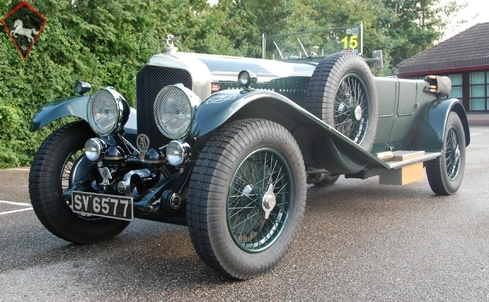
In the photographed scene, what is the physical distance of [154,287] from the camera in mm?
2854

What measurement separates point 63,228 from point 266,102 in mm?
1650

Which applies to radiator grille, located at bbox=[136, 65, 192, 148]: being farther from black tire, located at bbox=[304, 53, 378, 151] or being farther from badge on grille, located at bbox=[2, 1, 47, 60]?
badge on grille, located at bbox=[2, 1, 47, 60]

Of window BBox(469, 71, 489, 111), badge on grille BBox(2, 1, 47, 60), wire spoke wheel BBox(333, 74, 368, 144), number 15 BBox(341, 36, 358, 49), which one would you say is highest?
badge on grille BBox(2, 1, 47, 60)

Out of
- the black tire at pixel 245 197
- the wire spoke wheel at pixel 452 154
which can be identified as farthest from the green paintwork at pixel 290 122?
the wire spoke wheel at pixel 452 154

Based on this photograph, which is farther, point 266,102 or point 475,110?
point 475,110

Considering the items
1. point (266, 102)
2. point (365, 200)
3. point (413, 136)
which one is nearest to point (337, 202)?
point (365, 200)

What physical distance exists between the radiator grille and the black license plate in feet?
2.19

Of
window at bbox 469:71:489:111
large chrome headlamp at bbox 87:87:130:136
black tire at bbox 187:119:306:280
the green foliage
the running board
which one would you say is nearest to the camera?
black tire at bbox 187:119:306:280

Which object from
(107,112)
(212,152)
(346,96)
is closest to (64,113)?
(107,112)

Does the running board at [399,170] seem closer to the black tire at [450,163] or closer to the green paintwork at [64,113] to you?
the black tire at [450,163]

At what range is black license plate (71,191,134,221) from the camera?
119 inches

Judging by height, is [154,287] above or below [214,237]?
below

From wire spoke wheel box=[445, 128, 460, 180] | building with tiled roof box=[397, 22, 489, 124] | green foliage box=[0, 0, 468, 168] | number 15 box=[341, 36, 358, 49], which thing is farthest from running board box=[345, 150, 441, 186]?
building with tiled roof box=[397, 22, 489, 124]

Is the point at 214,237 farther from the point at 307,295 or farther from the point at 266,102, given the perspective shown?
the point at 266,102
